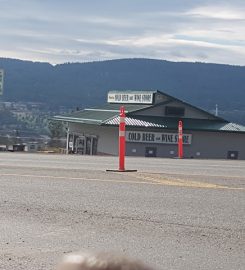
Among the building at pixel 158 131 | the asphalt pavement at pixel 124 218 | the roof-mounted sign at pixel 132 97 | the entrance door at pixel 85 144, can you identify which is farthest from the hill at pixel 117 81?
the asphalt pavement at pixel 124 218

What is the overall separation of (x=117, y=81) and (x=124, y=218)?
123 m

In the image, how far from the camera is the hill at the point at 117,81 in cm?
11794

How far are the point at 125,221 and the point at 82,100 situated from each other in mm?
111998

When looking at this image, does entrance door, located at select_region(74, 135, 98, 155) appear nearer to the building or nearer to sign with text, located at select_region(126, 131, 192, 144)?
the building

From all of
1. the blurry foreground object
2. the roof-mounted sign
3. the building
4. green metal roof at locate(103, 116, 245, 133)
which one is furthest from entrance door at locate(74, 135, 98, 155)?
the blurry foreground object

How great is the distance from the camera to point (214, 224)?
25.8 ft

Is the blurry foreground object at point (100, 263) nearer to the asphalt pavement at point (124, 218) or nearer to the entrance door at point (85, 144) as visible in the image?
the asphalt pavement at point (124, 218)

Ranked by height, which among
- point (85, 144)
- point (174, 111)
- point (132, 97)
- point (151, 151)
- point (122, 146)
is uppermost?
point (132, 97)

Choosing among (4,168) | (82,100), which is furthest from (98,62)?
(4,168)

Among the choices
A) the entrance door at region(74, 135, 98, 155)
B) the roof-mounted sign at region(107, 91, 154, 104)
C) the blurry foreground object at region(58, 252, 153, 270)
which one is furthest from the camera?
the roof-mounted sign at region(107, 91, 154, 104)

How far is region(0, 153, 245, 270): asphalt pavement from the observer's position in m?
6.31

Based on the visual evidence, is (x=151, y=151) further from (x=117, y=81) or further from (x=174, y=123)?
(x=117, y=81)

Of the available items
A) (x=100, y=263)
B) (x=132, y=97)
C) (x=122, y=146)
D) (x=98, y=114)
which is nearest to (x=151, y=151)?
(x=98, y=114)

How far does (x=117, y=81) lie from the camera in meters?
130
